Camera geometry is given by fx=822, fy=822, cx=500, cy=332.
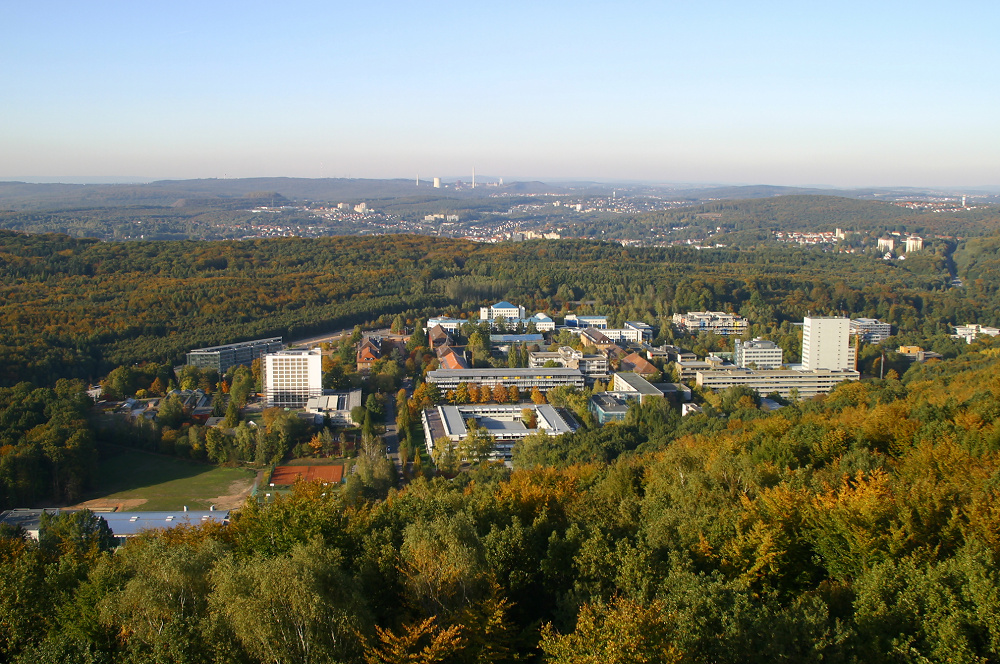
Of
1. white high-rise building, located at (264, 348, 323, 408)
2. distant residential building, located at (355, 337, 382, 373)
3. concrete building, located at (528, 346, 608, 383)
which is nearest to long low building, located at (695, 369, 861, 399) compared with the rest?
concrete building, located at (528, 346, 608, 383)

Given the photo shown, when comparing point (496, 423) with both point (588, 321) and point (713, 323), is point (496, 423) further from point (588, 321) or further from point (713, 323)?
point (713, 323)

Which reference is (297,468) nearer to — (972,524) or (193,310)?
(972,524)

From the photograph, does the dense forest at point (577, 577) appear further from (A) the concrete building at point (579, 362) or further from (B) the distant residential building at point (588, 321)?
(B) the distant residential building at point (588, 321)

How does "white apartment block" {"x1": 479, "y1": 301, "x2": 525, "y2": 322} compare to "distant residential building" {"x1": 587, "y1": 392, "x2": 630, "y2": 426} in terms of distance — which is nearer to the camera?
"distant residential building" {"x1": 587, "y1": 392, "x2": 630, "y2": 426}

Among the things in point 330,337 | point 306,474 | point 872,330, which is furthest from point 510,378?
point 872,330

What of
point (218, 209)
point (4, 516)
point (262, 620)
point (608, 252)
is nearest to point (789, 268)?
point (608, 252)

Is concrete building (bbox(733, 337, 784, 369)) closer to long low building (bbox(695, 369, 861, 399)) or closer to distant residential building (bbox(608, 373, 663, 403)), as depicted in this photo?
long low building (bbox(695, 369, 861, 399))
